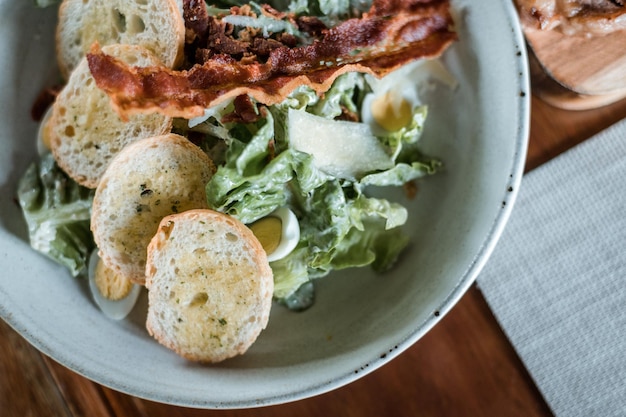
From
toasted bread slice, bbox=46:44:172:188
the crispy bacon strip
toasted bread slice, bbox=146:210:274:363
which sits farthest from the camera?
toasted bread slice, bbox=46:44:172:188

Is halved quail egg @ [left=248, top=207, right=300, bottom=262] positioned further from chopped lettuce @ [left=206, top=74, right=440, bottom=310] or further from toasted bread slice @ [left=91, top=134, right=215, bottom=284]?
toasted bread slice @ [left=91, top=134, right=215, bottom=284]

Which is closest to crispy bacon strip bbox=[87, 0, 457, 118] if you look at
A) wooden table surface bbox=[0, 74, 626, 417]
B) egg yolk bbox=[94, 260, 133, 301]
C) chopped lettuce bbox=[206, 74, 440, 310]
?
chopped lettuce bbox=[206, 74, 440, 310]

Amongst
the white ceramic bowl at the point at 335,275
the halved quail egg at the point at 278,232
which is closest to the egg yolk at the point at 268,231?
the halved quail egg at the point at 278,232

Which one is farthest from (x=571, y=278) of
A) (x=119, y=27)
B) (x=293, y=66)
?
(x=119, y=27)

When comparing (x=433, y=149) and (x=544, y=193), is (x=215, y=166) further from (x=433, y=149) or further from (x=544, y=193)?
(x=544, y=193)

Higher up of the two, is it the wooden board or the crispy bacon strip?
the crispy bacon strip

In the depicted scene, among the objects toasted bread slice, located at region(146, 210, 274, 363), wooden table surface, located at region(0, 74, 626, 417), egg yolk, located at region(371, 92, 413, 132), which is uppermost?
egg yolk, located at region(371, 92, 413, 132)

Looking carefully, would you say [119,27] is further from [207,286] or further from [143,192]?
[207,286]
